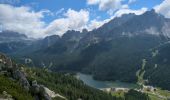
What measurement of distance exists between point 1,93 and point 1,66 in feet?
151

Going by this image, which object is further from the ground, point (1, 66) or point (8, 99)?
point (1, 66)

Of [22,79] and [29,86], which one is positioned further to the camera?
[22,79]

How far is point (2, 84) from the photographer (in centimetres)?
9319

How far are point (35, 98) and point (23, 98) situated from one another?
2254 centimetres

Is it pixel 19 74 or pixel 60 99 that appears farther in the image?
pixel 60 99

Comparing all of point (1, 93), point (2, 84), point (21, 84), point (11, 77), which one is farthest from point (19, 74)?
point (1, 93)

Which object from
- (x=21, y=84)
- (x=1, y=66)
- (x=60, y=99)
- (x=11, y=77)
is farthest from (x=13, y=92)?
(x=60, y=99)

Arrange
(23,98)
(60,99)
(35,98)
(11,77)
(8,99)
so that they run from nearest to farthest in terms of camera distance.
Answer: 1. (8,99)
2. (23,98)
3. (35,98)
4. (11,77)
5. (60,99)

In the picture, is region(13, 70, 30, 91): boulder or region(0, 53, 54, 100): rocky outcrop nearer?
region(0, 53, 54, 100): rocky outcrop

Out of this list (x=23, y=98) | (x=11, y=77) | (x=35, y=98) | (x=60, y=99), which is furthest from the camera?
(x=60, y=99)

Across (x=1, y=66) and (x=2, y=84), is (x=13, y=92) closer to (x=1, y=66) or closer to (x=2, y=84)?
(x=2, y=84)

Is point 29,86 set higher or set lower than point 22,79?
lower

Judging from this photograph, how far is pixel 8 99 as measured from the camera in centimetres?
8206

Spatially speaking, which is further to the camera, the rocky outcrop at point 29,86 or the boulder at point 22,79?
the boulder at point 22,79
